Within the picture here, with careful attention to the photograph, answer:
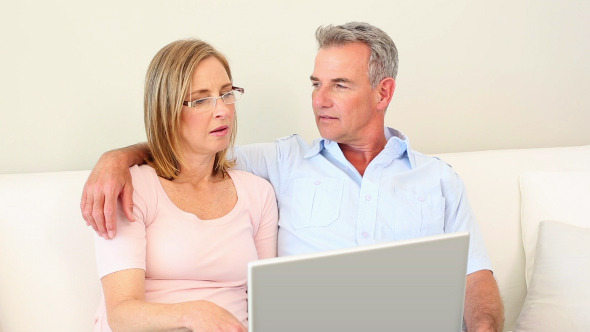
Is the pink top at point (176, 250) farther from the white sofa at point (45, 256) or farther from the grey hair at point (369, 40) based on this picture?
the grey hair at point (369, 40)

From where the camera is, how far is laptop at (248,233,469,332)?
81 centimetres

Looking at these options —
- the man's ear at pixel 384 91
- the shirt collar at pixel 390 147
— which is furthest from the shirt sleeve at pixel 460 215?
the man's ear at pixel 384 91

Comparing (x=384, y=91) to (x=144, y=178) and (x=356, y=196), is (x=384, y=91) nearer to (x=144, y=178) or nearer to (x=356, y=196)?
(x=356, y=196)

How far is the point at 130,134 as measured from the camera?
1803 mm

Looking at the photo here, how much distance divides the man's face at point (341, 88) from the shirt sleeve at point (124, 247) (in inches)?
24.1

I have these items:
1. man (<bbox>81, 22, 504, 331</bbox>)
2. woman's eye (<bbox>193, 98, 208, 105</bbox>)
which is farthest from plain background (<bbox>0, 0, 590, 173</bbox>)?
woman's eye (<bbox>193, 98, 208, 105</bbox>)

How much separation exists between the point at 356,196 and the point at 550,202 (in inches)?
25.9

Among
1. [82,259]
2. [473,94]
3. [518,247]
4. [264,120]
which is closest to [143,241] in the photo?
[82,259]

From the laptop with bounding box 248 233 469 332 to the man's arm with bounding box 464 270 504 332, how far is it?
0.56 m

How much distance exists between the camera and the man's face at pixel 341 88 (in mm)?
1674

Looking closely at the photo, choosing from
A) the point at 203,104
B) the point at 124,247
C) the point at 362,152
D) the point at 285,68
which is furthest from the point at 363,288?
the point at 285,68

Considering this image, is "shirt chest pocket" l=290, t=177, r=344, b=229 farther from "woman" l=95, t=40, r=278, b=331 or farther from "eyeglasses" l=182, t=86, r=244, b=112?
"eyeglasses" l=182, t=86, r=244, b=112

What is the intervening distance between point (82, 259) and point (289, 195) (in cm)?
59

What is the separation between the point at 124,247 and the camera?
1.27m
